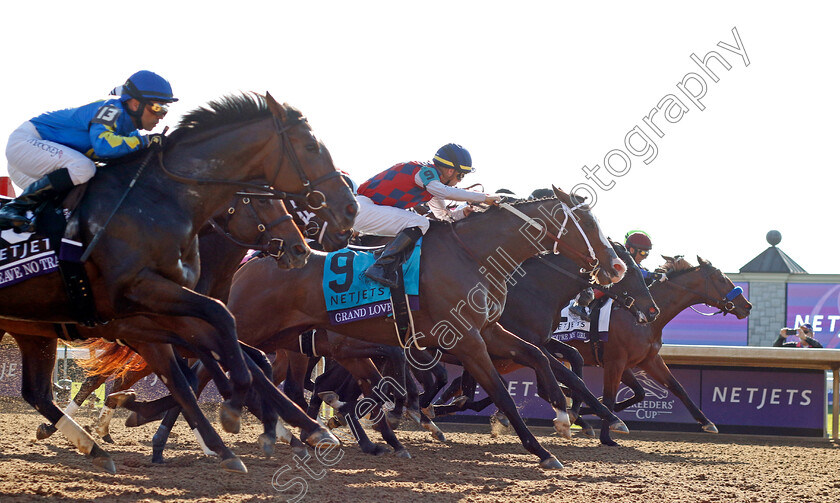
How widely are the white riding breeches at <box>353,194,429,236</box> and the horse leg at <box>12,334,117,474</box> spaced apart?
2.63m

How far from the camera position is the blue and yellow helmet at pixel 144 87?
5312 mm

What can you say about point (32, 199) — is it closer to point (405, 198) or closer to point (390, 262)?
point (390, 262)

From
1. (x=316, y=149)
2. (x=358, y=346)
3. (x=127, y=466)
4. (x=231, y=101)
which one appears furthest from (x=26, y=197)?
(x=358, y=346)

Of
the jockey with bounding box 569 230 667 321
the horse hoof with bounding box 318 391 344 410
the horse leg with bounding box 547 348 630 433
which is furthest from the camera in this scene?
the jockey with bounding box 569 230 667 321

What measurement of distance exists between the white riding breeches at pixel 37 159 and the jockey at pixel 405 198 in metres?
2.73

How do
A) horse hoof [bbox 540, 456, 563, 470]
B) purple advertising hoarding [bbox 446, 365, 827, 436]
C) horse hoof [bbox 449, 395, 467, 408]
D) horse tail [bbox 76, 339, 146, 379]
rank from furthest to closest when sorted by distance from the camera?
purple advertising hoarding [bbox 446, 365, 827, 436], horse hoof [bbox 449, 395, 467, 408], horse tail [bbox 76, 339, 146, 379], horse hoof [bbox 540, 456, 563, 470]

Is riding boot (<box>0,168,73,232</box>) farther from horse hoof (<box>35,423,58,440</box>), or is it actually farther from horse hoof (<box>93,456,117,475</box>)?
horse hoof (<box>35,423,58,440</box>)

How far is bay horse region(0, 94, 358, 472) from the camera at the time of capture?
4.70m

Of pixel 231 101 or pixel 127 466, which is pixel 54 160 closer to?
pixel 231 101

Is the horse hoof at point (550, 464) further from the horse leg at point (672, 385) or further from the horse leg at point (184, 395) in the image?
the horse leg at point (672, 385)

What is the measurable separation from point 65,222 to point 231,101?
118 centimetres

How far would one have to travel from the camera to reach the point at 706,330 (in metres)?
20.3

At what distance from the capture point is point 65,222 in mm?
4840

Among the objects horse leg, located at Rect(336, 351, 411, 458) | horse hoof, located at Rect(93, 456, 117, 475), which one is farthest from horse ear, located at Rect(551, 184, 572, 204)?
horse hoof, located at Rect(93, 456, 117, 475)
